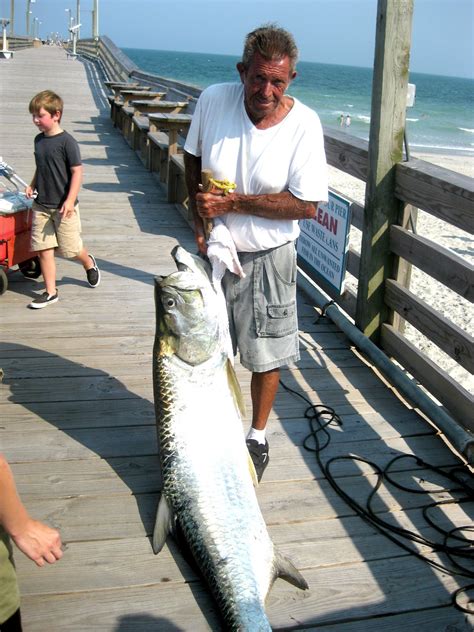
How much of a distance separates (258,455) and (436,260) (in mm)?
1652

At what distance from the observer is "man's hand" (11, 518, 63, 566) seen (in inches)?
78.7

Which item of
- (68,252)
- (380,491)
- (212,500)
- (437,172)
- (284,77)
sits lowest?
(380,491)

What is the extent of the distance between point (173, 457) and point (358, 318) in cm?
270

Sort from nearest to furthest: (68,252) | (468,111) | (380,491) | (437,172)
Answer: (380,491) → (437,172) → (68,252) → (468,111)

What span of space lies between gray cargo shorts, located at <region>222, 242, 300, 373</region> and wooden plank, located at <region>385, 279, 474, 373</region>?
108 centimetres

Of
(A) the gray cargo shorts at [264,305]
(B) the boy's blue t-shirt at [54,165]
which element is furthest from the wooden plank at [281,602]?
(B) the boy's blue t-shirt at [54,165]

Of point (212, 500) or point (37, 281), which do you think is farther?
point (37, 281)

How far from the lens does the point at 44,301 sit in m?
5.78

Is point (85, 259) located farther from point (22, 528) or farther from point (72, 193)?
point (22, 528)

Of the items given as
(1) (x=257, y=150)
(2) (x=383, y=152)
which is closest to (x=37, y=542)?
(1) (x=257, y=150)

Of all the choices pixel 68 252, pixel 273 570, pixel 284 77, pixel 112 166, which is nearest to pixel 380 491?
pixel 273 570

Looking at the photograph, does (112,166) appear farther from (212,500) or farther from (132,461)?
(212,500)

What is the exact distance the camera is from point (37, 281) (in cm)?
648

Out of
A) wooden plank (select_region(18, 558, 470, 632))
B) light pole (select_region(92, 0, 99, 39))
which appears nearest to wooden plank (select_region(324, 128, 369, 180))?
wooden plank (select_region(18, 558, 470, 632))
